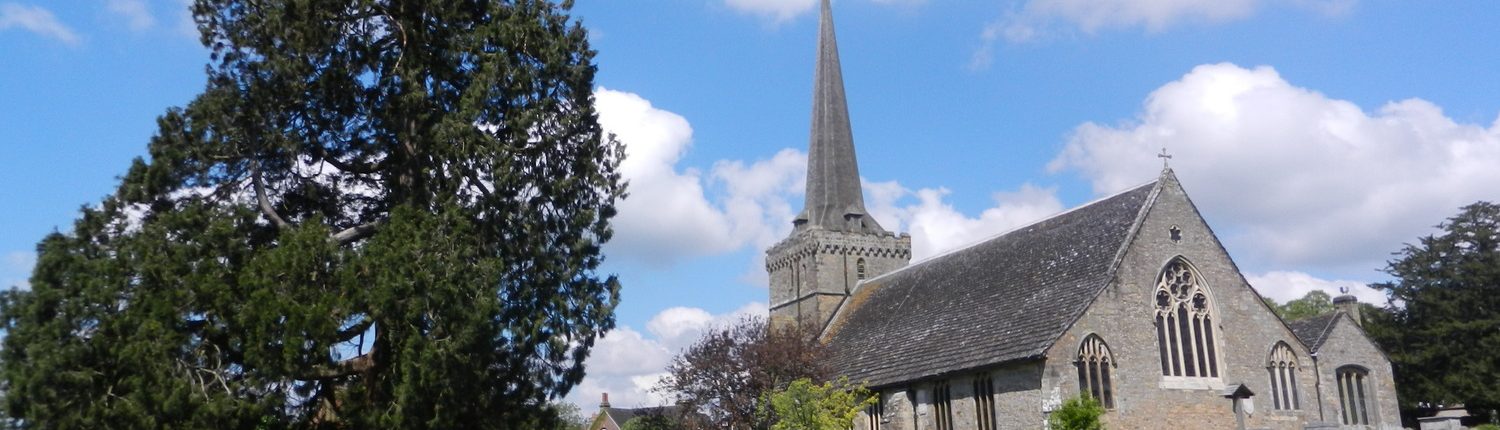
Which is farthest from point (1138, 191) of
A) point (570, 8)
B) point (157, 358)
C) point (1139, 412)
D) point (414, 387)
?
point (157, 358)

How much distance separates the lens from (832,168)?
162 feet

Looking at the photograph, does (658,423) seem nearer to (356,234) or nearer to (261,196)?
(356,234)

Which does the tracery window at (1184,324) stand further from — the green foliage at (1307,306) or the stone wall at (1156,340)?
the green foliage at (1307,306)

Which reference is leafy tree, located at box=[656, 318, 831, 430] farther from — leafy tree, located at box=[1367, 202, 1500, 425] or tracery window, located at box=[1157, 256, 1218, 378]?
leafy tree, located at box=[1367, 202, 1500, 425]

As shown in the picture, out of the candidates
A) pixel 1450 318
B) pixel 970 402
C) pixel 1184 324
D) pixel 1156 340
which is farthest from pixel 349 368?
pixel 1450 318

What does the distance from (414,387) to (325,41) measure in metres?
5.88

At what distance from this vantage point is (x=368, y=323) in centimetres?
1611

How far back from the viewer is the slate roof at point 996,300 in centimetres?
2808

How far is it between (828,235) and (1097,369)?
68.4 feet

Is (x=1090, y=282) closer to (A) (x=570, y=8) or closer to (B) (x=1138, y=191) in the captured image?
(B) (x=1138, y=191)

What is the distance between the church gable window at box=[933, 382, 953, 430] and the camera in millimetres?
29625

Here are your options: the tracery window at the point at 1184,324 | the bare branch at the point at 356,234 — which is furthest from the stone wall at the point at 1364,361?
the bare branch at the point at 356,234

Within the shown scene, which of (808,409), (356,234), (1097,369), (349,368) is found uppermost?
(356,234)

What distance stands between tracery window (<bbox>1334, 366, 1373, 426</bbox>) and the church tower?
19152 millimetres
